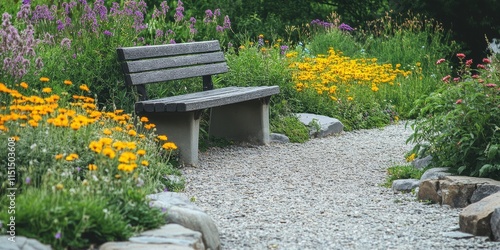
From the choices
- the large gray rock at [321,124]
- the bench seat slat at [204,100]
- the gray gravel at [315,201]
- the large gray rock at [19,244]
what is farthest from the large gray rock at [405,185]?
the large gray rock at [19,244]

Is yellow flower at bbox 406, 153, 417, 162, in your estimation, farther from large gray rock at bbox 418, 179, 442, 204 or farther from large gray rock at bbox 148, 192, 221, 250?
large gray rock at bbox 148, 192, 221, 250

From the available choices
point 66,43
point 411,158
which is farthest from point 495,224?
point 66,43

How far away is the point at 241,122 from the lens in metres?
9.02

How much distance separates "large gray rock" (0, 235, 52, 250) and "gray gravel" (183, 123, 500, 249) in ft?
4.36

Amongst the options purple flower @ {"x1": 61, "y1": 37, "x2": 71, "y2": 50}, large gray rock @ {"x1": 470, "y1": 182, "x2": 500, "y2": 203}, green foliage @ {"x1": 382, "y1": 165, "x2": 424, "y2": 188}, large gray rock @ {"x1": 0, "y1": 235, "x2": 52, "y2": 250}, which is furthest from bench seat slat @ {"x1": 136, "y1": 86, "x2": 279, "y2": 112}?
large gray rock @ {"x1": 0, "y1": 235, "x2": 52, "y2": 250}

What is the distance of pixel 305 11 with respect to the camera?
60.3 ft

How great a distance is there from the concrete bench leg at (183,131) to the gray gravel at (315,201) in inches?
6.3

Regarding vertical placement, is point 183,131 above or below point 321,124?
above

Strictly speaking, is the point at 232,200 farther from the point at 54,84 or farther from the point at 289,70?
the point at 289,70

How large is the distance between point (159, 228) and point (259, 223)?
1.25 m

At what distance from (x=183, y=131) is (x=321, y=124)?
8.51 feet

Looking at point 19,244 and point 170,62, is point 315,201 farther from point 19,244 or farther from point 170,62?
point 19,244

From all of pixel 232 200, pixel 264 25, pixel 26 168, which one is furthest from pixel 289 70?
pixel 264 25

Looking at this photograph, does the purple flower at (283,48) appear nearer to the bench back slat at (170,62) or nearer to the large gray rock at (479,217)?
the bench back slat at (170,62)
